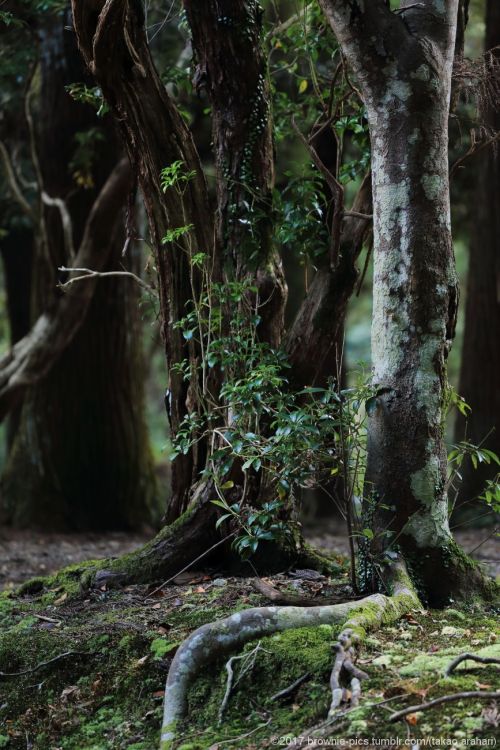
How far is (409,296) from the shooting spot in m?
4.58

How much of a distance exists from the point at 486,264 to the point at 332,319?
601cm

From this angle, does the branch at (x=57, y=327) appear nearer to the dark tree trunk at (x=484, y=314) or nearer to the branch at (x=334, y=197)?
the branch at (x=334, y=197)

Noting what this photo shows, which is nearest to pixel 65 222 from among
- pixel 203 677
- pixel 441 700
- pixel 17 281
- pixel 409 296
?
pixel 17 281

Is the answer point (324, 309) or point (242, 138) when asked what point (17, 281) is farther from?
point (324, 309)

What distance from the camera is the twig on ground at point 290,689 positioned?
3621mm

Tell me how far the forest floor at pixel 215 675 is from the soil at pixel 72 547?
10.4 feet

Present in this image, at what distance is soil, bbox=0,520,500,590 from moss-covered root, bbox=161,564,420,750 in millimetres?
4100

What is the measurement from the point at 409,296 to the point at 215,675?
7.13 feet

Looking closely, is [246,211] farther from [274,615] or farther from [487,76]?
[274,615]

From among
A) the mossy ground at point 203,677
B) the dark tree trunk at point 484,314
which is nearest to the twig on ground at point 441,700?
the mossy ground at point 203,677

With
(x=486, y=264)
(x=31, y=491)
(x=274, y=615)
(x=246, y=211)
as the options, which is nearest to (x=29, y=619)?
(x=274, y=615)

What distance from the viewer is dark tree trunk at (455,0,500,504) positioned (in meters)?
10.5

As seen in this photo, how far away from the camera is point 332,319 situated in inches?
217

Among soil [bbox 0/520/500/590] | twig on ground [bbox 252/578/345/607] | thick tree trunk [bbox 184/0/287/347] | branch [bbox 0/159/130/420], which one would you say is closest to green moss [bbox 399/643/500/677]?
twig on ground [bbox 252/578/345/607]
